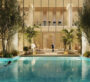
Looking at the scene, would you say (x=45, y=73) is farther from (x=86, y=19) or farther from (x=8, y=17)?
(x=86, y=19)

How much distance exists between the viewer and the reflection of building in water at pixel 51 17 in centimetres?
2759

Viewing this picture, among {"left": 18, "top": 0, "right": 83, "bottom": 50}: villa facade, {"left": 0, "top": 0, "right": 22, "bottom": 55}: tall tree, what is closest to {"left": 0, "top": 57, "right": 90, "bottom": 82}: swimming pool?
{"left": 0, "top": 0, "right": 22, "bottom": 55}: tall tree

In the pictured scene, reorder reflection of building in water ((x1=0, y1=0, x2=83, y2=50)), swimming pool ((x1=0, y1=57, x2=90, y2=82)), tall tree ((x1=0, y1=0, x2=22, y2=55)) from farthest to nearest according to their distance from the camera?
reflection of building in water ((x1=0, y1=0, x2=83, y2=50)) < tall tree ((x1=0, y1=0, x2=22, y2=55)) < swimming pool ((x1=0, y1=57, x2=90, y2=82))

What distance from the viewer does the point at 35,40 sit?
27688mm

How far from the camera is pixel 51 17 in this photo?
94.3ft

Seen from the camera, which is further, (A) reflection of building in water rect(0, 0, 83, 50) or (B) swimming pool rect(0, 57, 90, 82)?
(A) reflection of building in water rect(0, 0, 83, 50)

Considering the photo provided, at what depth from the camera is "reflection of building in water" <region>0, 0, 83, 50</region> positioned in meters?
27.6

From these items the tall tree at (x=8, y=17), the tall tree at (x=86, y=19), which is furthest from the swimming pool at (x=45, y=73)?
the tall tree at (x=8, y=17)

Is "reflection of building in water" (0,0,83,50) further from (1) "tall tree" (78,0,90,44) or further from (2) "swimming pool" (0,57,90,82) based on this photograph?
(2) "swimming pool" (0,57,90,82)

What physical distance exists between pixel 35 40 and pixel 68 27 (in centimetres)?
522

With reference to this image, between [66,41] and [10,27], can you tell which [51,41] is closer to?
[66,41]

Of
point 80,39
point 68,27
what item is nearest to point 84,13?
point 80,39

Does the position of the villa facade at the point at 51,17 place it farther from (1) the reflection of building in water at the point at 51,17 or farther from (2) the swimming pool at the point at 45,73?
(2) the swimming pool at the point at 45,73

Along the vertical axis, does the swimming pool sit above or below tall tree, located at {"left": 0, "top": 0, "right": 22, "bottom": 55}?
below
